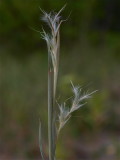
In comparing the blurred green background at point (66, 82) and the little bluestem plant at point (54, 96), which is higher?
the little bluestem plant at point (54, 96)

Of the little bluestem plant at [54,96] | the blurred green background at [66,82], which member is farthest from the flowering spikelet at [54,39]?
the blurred green background at [66,82]

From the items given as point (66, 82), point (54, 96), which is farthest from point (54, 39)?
point (66, 82)

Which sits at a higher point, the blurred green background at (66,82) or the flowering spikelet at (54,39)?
the flowering spikelet at (54,39)

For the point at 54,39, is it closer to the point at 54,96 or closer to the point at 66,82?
the point at 54,96

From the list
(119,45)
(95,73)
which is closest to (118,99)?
(95,73)

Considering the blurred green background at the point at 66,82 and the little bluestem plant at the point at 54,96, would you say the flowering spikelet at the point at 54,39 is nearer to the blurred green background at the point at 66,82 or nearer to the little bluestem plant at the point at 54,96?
the little bluestem plant at the point at 54,96

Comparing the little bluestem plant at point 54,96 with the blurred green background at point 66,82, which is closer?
the little bluestem plant at point 54,96

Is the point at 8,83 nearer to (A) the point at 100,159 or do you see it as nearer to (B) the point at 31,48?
(A) the point at 100,159

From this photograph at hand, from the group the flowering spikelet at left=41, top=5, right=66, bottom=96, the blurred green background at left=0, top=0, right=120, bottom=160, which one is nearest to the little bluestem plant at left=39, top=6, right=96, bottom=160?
the flowering spikelet at left=41, top=5, right=66, bottom=96
